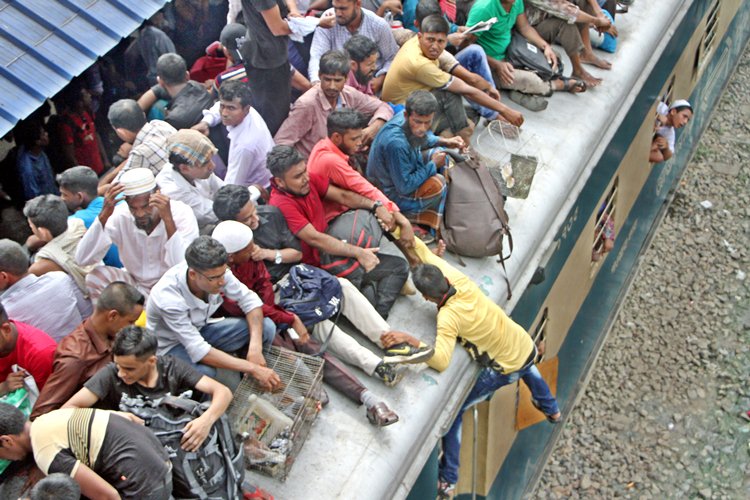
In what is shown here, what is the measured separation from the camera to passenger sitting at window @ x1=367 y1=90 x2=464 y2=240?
6023 millimetres

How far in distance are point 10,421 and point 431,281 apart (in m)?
2.58

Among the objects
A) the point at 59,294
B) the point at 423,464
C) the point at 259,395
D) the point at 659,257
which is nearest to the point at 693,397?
the point at 659,257

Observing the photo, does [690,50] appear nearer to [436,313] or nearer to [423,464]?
[436,313]

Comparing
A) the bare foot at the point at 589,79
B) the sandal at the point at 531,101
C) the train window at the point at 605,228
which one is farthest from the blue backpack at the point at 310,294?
the train window at the point at 605,228

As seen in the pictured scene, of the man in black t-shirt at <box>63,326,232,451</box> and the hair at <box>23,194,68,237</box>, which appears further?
the hair at <box>23,194,68,237</box>

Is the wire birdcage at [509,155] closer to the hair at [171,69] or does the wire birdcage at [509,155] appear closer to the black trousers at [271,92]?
the black trousers at [271,92]

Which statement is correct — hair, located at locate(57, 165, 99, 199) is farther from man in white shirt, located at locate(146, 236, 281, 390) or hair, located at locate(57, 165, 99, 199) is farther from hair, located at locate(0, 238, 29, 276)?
man in white shirt, located at locate(146, 236, 281, 390)

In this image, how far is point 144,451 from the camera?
13.0 ft

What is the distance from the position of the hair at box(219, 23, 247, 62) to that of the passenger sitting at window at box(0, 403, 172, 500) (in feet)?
13.2

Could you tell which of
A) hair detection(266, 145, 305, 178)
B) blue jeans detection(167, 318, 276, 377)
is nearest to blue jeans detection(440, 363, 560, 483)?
blue jeans detection(167, 318, 276, 377)

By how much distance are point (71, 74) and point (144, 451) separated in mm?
3674

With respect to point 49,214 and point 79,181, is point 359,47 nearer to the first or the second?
point 79,181

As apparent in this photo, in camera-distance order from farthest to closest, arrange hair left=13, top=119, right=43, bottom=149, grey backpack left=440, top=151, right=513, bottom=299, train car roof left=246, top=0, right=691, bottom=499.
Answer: hair left=13, top=119, right=43, bottom=149 → grey backpack left=440, top=151, right=513, bottom=299 → train car roof left=246, top=0, right=691, bottom=499

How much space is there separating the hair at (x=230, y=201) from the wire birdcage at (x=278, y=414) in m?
0.82
